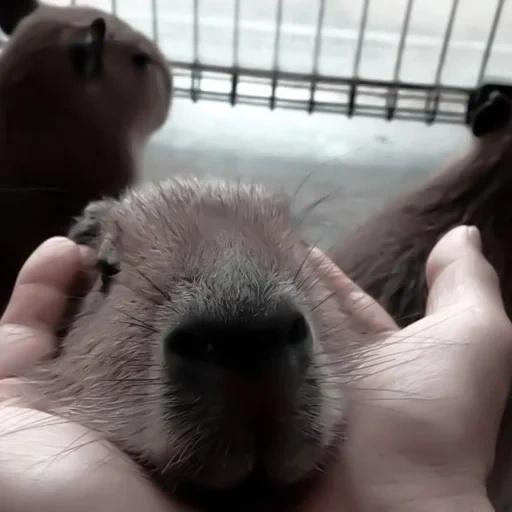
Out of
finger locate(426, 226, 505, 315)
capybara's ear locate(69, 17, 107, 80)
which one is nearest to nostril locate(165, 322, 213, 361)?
finger locate(426, 226, 505, 315)

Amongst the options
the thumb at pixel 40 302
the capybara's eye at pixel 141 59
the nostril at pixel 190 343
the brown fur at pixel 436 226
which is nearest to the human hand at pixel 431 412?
the nostril at pixel 190 343

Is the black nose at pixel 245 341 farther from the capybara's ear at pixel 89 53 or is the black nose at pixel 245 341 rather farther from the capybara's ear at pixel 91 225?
the capybara's ear at pixel 89 53

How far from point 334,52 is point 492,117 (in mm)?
741

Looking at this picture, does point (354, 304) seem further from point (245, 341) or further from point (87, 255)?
point (245, 341)

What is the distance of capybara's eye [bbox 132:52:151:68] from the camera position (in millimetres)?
2242

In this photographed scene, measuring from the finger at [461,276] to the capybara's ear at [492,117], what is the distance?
1.70 feet

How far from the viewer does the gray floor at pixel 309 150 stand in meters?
2.40

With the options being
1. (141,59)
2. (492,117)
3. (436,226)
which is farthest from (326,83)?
(436,226)

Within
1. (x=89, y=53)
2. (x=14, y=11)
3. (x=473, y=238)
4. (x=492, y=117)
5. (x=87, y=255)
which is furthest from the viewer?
(x=14, y=11)

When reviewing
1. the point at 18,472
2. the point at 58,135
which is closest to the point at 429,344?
the point at 18,472

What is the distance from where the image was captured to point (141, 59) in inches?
88.7

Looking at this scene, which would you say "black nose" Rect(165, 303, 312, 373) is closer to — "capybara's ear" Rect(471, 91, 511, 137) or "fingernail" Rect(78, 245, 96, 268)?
"fingernail" Rect(78, 245, 96, 268)

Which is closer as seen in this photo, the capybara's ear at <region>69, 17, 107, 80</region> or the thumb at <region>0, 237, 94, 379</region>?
the thumb at <region>0, 237, 94, 379</region>

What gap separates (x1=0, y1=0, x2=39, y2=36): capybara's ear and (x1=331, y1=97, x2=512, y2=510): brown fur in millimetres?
1114
